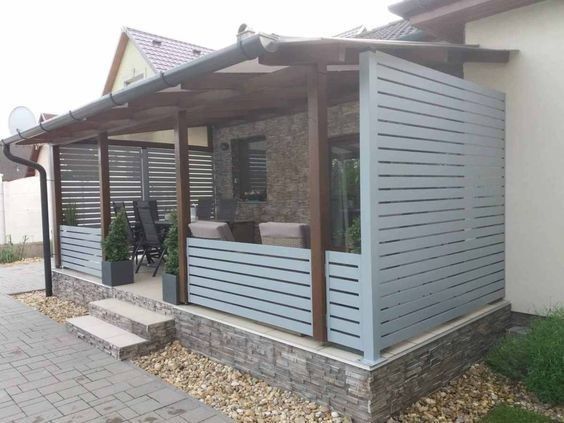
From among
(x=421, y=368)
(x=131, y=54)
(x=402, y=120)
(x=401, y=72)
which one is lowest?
(x=421, y=368)

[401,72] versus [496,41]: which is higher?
[496,41]

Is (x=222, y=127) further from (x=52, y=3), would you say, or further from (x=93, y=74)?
(x=93, y=74)

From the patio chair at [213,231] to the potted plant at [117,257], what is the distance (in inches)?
74.4

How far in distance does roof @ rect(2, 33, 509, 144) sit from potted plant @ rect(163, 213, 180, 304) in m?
1.38

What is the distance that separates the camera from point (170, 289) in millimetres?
5039

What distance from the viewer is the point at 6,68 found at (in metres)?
25.9

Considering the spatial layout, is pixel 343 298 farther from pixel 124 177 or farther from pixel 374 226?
pixel 124 177

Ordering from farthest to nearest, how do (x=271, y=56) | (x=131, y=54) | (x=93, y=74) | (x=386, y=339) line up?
(x=93, y=74), (x=131, y=54), (x=386, y=339), (x=271, y=56)

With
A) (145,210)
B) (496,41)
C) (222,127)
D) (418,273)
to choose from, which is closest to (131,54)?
(222,127)

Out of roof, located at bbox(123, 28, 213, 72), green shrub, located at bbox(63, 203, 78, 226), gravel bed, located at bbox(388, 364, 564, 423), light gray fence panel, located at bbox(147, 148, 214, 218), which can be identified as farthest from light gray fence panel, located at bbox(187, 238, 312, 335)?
roof, located at bbox(123, 28, 213, 72)

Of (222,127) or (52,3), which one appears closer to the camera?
(222,127)

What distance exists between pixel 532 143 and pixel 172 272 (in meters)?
3.91

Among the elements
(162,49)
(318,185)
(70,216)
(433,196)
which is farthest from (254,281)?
(162,49)

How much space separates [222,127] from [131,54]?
26.2ft
